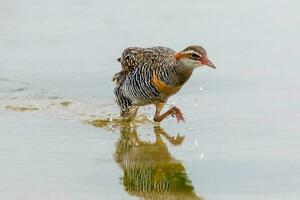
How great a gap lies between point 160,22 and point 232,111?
370 centimetres

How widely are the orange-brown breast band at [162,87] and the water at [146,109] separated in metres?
0.36

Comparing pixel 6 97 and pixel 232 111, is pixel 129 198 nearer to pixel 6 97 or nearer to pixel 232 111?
pixel 232 111

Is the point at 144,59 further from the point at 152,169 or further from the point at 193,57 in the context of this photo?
the point at 152,169

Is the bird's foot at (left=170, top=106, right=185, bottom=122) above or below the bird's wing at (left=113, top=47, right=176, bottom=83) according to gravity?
below

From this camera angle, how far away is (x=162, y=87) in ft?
38.2

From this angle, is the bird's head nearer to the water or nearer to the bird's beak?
the bird's beak

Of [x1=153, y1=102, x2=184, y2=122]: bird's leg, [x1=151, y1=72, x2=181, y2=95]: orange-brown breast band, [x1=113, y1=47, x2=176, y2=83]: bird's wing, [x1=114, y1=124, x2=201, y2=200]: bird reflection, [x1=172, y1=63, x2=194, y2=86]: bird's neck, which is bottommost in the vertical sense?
[x1=114, y1=124, x2=201, y2=200]: bird reflection

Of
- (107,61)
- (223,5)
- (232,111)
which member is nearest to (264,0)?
(223,5)

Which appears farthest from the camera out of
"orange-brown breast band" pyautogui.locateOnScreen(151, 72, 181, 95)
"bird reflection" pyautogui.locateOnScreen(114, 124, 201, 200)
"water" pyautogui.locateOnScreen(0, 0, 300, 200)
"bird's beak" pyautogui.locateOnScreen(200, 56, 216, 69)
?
"orange-brown breast band" pyautogui.locateOnScreen(151, 72, 181, 95)

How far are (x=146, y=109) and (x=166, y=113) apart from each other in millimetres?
1256

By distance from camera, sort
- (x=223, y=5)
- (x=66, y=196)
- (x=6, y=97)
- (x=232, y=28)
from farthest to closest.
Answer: (x=223, y=5)
(x=232, y=28)
(x=6, y=97)
(x=66, y=196)

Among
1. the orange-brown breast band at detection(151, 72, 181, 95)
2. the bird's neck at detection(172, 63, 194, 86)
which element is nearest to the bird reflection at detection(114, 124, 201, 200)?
the orange-brown breast band at detection(151, 72, 181, 95)

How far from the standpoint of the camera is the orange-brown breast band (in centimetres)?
1162

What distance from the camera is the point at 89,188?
9172 mm
